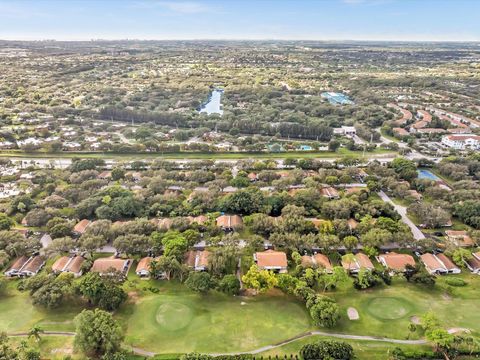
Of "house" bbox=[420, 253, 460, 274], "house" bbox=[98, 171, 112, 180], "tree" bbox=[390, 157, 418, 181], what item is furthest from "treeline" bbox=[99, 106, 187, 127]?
"house" bbox=[420, 253, 460, 274]

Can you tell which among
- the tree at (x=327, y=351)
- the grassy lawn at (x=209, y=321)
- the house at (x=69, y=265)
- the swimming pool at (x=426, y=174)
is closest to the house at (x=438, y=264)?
the grassy lawn at (x=209, y=321)

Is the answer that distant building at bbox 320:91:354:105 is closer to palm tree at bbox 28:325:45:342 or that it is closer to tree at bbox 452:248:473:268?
tree at bbox 452:248:473:268

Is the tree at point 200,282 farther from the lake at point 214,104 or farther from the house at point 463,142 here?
the lake at point 214,104

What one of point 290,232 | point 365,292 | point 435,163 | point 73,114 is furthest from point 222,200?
point 73,114

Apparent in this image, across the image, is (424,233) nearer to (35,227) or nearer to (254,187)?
(254,187)

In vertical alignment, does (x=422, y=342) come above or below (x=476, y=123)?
below

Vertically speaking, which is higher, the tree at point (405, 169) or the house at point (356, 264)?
the tree at point (405, 169)

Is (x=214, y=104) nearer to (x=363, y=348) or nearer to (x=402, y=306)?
(x=402, y=306)
